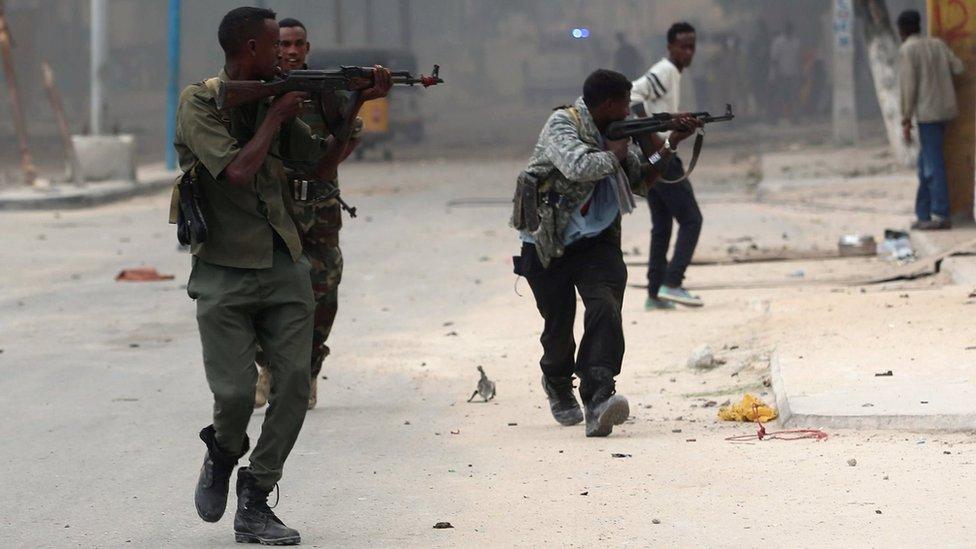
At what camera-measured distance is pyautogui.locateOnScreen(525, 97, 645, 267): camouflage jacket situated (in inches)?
270

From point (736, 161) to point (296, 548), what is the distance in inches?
874

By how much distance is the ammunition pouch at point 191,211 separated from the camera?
5062mm

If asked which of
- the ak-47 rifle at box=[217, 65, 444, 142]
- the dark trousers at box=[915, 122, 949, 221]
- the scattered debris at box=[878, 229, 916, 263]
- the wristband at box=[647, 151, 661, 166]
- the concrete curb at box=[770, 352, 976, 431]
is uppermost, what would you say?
the ak-47 rifle at box=[217, 65, 444, 142]

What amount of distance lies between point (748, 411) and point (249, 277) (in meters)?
2.71

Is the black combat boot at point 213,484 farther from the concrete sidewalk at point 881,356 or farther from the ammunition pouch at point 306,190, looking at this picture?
the concrete sidewalk at point 881,356

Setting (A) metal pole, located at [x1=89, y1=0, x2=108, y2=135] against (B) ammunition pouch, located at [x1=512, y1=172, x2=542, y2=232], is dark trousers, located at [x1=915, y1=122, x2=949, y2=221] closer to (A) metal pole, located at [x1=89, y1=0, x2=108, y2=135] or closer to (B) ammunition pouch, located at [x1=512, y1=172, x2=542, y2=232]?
(B) ammunition pouch, located at [x1=512, y1=172, x2=542, y2=232]

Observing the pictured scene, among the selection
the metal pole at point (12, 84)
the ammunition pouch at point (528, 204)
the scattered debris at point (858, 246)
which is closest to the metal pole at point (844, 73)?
the metal pole at point (12, 84)

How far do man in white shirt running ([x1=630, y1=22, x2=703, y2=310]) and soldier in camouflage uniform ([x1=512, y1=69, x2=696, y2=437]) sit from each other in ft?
10.4

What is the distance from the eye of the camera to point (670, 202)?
34.2 feet

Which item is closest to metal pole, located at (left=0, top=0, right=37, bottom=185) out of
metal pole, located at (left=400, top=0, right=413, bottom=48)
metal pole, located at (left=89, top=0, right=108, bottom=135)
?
→ metal pole, located at (left=89, top=0, right=108, bottom=135)

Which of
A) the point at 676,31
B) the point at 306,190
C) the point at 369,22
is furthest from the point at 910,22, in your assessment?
the point at 369,22

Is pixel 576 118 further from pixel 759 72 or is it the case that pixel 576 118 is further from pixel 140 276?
pixel 759 72

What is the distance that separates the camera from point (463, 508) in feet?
18.9

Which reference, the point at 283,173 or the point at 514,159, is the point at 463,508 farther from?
the point at 514,159
